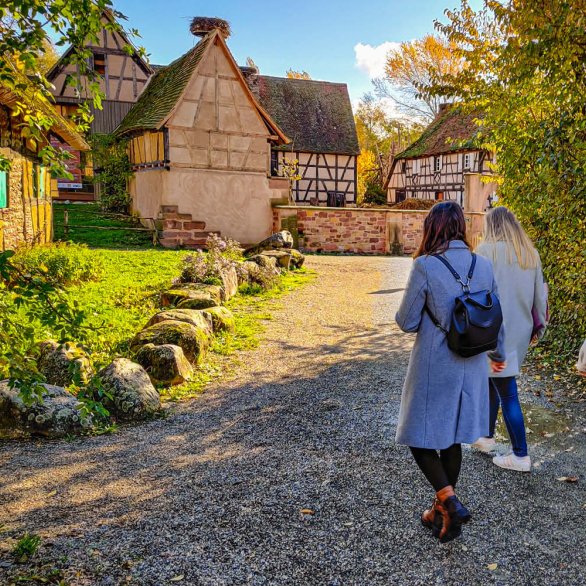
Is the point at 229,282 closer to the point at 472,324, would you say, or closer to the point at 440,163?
the point at 472,324

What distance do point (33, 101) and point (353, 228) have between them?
18.1 m

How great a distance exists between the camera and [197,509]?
3.43 m

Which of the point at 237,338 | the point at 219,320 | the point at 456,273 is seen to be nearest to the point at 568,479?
the point at 456,273

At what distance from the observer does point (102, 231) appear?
19344mm

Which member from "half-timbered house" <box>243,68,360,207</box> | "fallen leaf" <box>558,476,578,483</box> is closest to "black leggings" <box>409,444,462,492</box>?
"fallen leaf" <box>558,476,578,483</box>

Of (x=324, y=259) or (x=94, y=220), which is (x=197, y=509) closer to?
(x=324, y=259)

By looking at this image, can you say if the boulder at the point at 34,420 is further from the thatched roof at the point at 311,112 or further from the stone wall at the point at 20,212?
the thatched roof at the point at 311,112

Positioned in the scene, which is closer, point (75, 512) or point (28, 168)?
point (75, 512)

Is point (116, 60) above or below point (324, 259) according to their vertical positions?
above

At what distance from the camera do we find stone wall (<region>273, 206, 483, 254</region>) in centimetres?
2088

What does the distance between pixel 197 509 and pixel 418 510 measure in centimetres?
129

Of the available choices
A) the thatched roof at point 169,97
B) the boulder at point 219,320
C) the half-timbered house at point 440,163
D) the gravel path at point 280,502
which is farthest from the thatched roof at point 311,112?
the gravel path at point 280,502

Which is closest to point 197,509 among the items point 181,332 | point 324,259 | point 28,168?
point 181,332

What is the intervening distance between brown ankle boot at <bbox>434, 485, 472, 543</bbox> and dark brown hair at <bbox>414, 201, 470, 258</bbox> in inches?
49.2
